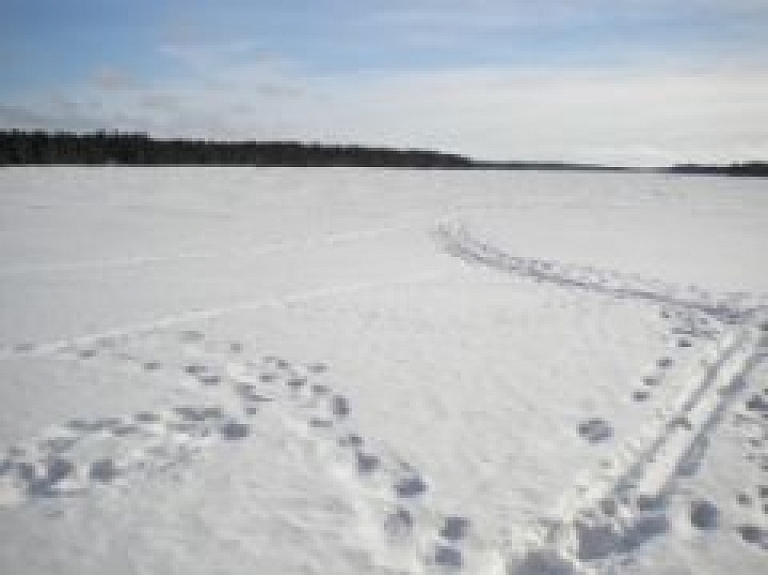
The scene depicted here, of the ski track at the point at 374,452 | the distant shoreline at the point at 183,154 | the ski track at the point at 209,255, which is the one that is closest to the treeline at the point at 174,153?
the distant shoreline at the point at 183,154

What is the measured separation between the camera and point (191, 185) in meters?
28.2

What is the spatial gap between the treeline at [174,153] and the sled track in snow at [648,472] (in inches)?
1880

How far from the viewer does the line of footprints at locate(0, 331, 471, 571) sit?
4.04 m

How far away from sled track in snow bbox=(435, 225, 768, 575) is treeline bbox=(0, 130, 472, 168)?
157 feet

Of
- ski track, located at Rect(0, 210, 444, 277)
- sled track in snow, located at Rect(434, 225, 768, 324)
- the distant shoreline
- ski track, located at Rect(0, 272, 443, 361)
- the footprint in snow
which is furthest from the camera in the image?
the distant shoreline

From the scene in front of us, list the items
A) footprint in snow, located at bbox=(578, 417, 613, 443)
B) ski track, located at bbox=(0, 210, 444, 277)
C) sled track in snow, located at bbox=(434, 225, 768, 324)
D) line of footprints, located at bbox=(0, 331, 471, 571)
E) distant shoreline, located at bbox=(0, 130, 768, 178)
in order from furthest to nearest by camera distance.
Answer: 1. distant shoreline, located at bbox=(0, 130, 768, 178)
2. ski track, located at bbox=(0, 210, 444, 277)
3. sled track in snow, located at bbox=(434, 225, 768, 324)
4. footprint in snow, located at bbox=(578, 417, 613, 443)
5. line of footprints, located at bbox=(0, 331, 471, 571)

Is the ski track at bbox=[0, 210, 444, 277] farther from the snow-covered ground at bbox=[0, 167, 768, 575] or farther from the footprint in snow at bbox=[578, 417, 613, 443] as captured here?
the footprint in snow at bbox=[578, 417, 613, 443]

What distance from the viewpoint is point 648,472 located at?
15.4ft

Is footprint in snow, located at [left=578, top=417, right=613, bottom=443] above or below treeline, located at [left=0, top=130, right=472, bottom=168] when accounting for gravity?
below

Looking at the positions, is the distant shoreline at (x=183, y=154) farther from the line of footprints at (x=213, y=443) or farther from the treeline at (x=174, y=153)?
the line of footprints at (x=213, y=443)

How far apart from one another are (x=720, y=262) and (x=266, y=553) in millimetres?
12485

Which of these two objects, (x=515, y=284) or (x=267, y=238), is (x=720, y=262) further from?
(x=267, y=238)

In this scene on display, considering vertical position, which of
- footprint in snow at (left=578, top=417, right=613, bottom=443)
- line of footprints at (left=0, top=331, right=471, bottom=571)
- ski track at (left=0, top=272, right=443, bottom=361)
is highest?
ski track at (left=0, top=272, right=443, bottom=361)

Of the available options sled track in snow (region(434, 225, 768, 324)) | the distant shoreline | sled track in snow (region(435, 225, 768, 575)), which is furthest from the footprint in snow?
the distant shoreline
